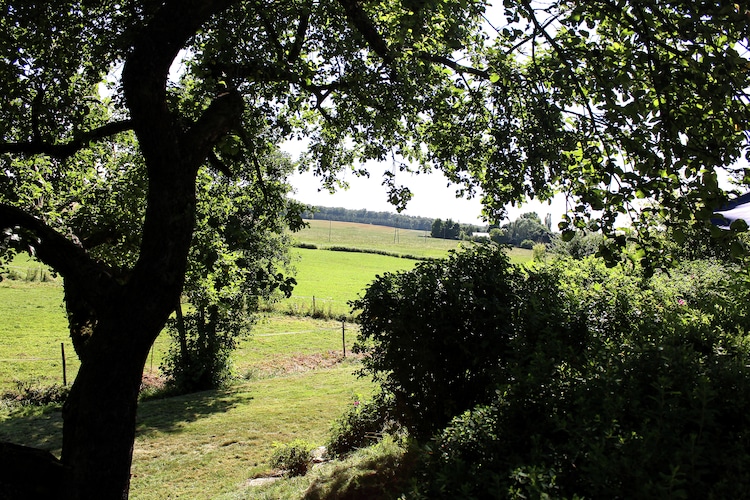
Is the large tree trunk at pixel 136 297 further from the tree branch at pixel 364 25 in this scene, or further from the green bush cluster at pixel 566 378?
the green bush cluster at pixel 566 378

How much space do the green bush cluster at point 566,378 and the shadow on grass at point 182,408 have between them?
27.4 ft

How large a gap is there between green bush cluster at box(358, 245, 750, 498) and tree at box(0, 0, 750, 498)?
3.41 ft

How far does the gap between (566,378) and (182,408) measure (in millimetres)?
13212

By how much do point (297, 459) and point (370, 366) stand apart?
2697 mm

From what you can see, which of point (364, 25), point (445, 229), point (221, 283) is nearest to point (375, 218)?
point (445, 229)

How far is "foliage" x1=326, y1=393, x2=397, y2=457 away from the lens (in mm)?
7699

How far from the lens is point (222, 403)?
14.1 meters

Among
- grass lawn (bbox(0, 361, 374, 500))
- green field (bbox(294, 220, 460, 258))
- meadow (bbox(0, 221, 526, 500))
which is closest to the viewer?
grass lawn (bbox(0, 361, 374, 500))

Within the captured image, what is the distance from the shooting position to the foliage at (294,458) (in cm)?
730

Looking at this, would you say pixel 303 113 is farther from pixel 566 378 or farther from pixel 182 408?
pixel 182 408

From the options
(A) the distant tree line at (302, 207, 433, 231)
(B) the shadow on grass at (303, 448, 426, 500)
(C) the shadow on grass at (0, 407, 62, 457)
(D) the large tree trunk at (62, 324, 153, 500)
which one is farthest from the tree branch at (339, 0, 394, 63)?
(A) the distant tree line at (302, 207, 433, 231)

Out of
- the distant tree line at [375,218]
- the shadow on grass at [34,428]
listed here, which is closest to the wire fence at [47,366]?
the shadow on grass at [34,428]

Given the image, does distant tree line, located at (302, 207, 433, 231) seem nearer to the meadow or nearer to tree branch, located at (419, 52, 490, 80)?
the meadow

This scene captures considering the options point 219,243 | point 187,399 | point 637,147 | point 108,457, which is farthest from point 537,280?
point 187,399
